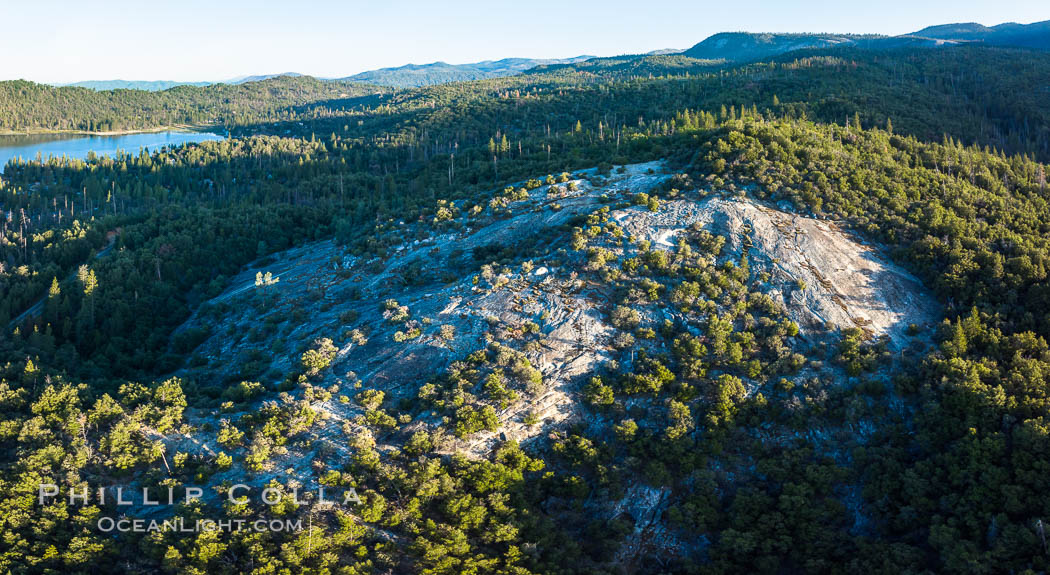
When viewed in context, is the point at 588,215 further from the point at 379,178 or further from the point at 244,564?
the point at 379,178

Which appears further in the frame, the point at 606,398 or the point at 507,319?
the point at 507,319

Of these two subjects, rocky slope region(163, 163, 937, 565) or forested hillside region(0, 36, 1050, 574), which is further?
rocky slope region(163, 163, 937, 565)

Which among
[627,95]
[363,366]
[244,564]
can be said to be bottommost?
[244,564]

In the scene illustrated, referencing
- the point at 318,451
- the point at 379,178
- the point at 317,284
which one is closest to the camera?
the point at 318,451

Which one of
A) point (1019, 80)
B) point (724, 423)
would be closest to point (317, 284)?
point (724, 423)

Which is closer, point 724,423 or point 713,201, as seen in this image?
point 724,423

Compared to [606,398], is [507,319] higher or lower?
higher

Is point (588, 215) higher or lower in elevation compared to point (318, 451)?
higher

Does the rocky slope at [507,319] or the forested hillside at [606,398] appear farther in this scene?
the rocky slope at [507,319]
